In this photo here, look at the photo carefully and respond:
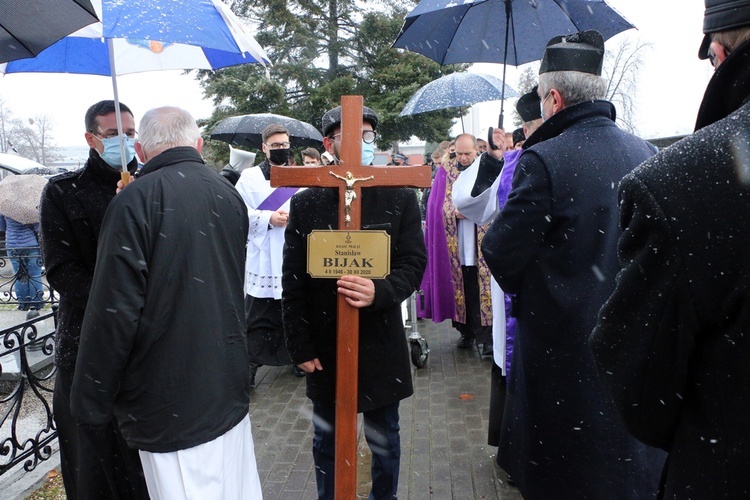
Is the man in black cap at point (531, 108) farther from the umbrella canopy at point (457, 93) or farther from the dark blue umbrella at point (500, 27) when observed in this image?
the umbrella canopy at point (457, 93)

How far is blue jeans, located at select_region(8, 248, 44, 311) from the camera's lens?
7.72 meters

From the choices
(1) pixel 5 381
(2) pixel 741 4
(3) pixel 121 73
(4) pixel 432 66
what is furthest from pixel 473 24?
(4) pixel 432 66

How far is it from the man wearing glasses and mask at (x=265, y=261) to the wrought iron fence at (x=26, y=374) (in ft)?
5.01

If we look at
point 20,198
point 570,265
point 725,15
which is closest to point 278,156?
point 570,265

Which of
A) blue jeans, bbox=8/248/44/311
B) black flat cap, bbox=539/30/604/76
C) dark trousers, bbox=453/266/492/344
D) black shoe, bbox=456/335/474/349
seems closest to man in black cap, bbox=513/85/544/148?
black flat cap, bbox=539/30/604/76

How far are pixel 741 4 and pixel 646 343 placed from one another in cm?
69

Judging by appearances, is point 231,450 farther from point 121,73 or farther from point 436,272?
point 436,272

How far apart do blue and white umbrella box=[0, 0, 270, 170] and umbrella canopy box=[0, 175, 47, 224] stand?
5.19 metres

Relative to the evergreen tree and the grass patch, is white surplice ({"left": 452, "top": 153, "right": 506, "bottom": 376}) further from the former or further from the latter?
the evergreen tree

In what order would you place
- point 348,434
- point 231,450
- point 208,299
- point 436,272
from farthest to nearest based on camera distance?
point 436,272, point 348,434, point 231,450, point 208,299

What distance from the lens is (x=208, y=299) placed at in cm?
217

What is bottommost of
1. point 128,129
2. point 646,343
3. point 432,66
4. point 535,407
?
point 535,407

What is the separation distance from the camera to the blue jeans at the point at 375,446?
2.82m

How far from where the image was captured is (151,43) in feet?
11.1
